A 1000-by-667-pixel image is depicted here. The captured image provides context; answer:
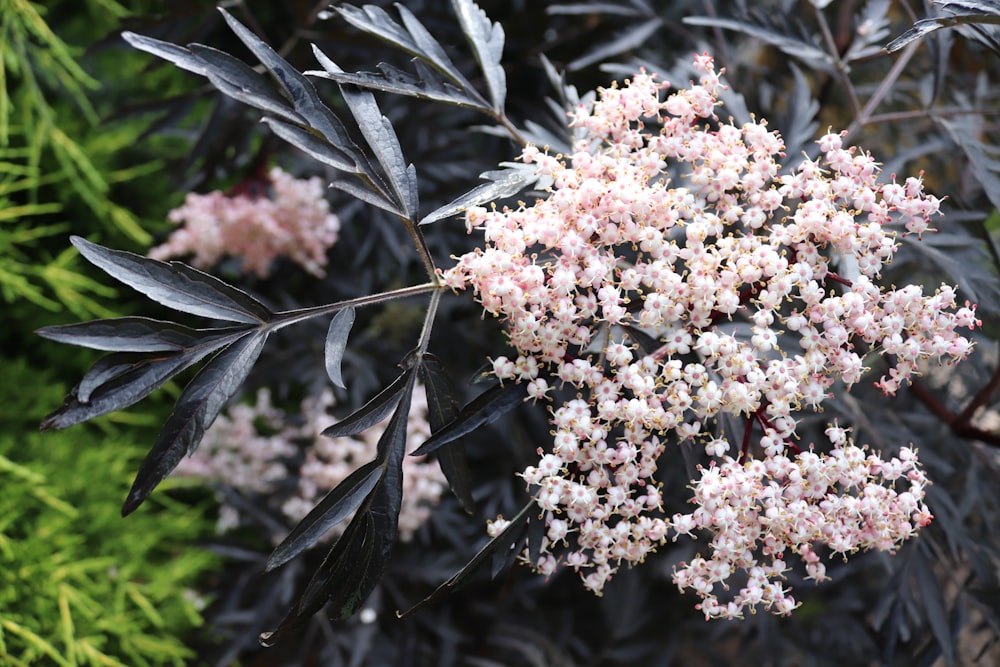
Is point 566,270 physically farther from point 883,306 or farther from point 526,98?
point 526,98

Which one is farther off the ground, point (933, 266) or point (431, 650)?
point (933, 266)

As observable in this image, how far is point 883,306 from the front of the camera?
1.94 ft

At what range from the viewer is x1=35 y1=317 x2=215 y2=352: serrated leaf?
19.3 inches

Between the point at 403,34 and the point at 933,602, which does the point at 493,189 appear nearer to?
the point at 403,34

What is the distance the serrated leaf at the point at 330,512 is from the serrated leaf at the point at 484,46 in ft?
1.12

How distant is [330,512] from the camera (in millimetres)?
542

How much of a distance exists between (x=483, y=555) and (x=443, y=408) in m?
0.11

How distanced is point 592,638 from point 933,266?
0.76 metres

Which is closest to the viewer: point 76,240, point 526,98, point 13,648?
point 76,240

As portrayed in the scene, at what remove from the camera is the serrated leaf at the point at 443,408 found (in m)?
0.57

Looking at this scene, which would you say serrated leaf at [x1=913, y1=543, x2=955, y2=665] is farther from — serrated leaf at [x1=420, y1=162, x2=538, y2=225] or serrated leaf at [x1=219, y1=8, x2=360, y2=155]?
serrated leaf at [x1=219, y1=8, x2=360, y2=155]

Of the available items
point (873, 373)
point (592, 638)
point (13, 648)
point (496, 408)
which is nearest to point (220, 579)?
point (13, 648)

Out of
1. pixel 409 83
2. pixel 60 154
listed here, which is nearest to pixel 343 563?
pixel 409 83

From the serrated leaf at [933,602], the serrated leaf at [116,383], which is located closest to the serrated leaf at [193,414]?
the serrated leaf at [116,383]
